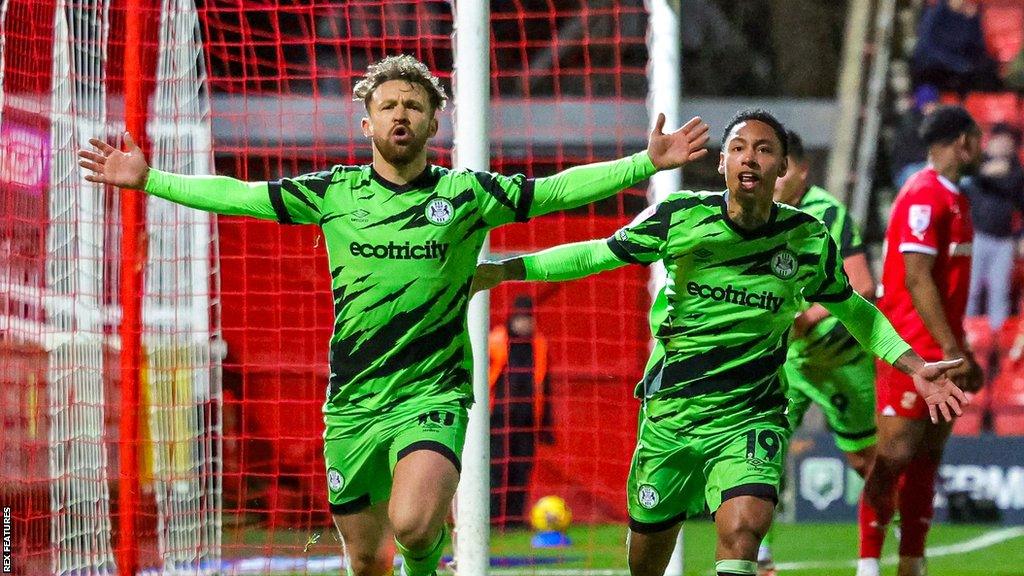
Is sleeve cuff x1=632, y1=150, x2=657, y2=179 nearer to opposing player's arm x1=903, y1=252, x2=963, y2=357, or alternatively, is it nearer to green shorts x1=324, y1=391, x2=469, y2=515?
green shorts x1=324, y1=391, x2=469, y2=515

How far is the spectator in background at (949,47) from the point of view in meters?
15.7

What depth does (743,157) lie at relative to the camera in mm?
5445

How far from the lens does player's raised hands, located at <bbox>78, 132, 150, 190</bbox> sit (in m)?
5.38

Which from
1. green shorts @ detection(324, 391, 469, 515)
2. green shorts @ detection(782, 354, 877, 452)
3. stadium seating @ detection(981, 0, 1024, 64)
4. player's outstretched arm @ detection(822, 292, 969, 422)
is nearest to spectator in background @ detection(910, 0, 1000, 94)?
stadium seating @ detection(981, 0, 1024, 64)

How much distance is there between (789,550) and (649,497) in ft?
17.5

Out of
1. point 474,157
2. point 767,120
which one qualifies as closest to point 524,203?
point 767,120

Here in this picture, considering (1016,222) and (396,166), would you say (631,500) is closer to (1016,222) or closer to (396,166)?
(396,166)

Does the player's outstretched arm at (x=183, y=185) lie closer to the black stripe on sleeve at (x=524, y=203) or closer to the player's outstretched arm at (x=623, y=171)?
the black stripe on sleeve at (x=524, y=203)

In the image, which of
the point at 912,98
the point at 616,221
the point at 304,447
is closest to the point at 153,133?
the point at 304,447

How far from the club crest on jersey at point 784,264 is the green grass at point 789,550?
354cm

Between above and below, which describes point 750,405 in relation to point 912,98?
below

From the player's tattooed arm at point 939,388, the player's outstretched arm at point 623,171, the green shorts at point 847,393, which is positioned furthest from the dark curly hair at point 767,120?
the green shorts at point 847,393

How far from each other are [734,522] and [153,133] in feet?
13.7

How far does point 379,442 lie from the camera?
17.5 feet
